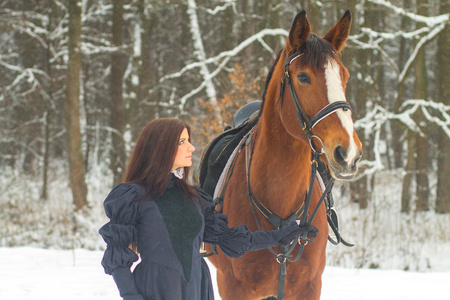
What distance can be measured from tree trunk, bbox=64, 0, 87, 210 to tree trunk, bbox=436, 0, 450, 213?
325 inches

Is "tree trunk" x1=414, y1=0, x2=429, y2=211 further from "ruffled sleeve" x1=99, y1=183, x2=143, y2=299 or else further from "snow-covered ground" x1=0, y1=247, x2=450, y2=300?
"ruffled sleeve" x1=99, y1=183, x2=143, y2=299

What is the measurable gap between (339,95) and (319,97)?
0.12m

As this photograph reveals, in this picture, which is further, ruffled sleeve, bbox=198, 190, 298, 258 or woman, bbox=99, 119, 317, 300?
ruffled sleeve, bbox=198, 190, 298, 258

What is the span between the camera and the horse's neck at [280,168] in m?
3.04

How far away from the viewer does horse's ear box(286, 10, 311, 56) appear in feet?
9.18

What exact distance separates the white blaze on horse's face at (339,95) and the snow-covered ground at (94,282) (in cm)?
→ 407

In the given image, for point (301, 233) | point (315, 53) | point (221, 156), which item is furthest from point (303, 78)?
point (221, 156)

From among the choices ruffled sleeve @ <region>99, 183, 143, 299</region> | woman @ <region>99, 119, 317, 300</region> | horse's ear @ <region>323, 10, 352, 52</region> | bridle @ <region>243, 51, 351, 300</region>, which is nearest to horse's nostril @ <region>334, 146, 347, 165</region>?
bridle @ <region>243, 51, 351, 300</region>

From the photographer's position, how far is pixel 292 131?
2873 mm

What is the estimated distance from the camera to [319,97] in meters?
2.65

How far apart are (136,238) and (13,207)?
10001 mm

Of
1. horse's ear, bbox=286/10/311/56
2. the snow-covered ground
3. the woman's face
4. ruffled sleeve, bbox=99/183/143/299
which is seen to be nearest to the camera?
ruffled sleeve, bbox=99/183/143/299

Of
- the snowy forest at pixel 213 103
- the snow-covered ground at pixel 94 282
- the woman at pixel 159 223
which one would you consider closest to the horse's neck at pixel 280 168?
the woman at pixel 159 223

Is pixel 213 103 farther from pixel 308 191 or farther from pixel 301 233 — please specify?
pixel 301 233
